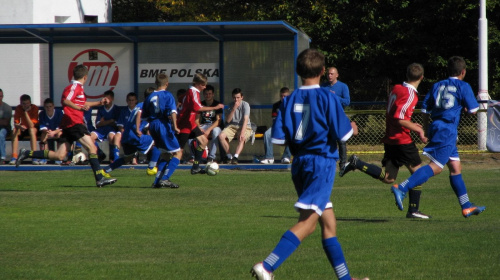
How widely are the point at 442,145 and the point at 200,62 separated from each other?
38.4 feet

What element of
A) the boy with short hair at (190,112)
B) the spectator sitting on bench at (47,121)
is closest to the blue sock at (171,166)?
the boy with short hair at (190,112)

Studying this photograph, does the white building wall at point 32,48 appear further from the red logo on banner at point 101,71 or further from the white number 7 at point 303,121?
the white number 7 at point 303,121

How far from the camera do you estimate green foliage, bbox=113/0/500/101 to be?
31172 millimetres

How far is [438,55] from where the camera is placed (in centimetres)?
A: 3112

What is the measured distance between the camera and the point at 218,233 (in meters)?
8.70

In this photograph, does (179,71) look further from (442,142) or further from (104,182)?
(442,142)

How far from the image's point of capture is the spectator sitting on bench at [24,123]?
19891mm

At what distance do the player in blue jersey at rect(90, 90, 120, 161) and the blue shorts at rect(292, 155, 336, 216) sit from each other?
1421cm

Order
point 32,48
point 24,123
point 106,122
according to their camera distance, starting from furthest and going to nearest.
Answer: point 32,48, point 24,123, point 106,122

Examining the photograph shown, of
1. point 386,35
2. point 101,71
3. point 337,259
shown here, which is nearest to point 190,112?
point 101,71

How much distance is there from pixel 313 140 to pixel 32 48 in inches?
895

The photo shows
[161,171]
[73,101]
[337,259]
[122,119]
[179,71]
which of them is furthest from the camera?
[179,71]

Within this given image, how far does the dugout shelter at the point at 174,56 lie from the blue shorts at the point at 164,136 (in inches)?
228

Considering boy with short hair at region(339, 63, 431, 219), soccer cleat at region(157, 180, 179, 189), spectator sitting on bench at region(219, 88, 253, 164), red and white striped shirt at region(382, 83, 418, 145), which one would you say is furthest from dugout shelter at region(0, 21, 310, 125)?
red and white striped shirt at region(382, 83, 418, 145)
